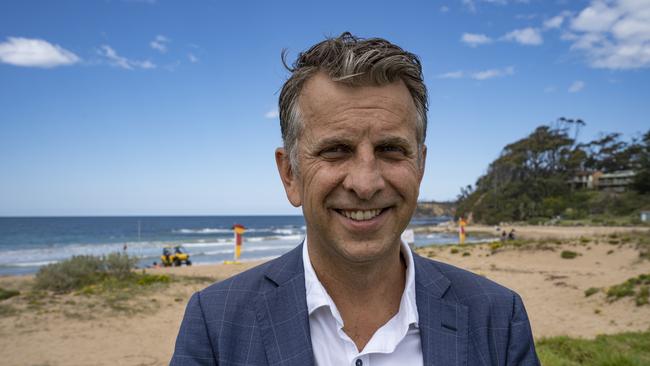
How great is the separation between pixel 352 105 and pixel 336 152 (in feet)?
0.54

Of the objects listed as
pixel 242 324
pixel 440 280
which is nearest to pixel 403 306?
pixel 440 280

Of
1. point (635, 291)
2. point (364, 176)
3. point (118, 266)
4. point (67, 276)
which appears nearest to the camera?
point (364, 176)

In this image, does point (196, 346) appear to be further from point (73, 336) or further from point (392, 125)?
point (73, 336)

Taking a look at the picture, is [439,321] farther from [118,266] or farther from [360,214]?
[118,266]

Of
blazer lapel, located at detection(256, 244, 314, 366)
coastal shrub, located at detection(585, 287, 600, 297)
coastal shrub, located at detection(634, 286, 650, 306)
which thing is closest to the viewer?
blazer lapel, located at detection(256, 244, 314, 366)

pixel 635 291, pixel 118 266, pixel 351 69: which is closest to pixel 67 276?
pixel 118 266

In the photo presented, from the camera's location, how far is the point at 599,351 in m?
6.04

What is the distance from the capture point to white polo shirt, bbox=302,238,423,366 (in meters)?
1.51

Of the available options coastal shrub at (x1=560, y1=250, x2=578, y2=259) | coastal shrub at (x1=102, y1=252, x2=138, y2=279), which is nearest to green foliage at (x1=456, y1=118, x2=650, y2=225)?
coastal shrub at (x1=560, y1=250, x2=578, y2=259)

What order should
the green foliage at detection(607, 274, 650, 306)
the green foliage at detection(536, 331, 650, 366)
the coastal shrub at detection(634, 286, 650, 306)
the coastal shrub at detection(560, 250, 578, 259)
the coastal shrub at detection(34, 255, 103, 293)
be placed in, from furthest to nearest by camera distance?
the coastal shrub at detection(560, 250, 578, 259) < the coastal shrub at detection(34, 255, 103, 293) < the green foliage at detection(607, 274, 650, 306) < the coastal shrub at detection(634, 286, 650, 306) < the green foliage at detection(536, 331, 650, 366)

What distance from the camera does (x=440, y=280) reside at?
1705 mm

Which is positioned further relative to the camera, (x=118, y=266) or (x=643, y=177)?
(x=643, y=177)

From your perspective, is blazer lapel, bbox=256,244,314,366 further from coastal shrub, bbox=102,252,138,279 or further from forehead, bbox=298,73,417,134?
coastal shrub, bbox=102,252,138,279

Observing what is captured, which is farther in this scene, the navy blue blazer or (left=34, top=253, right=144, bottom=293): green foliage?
(left=34, top=253, right=144, bottom=293): green foliage
